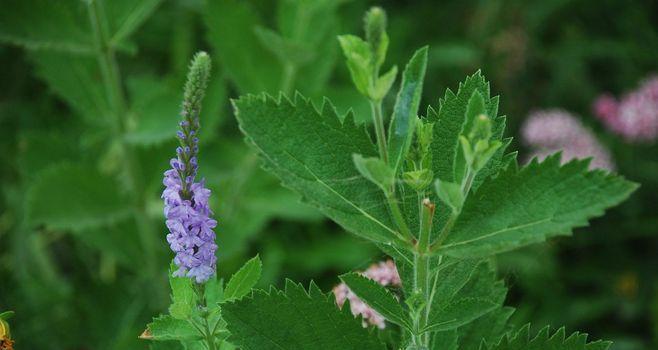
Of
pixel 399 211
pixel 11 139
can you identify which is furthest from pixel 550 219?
pixel 11 139

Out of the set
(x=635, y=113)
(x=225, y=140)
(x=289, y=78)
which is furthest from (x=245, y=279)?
(x=635, y=113)

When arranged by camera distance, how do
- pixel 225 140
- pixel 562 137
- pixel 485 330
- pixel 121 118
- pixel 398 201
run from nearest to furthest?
pixel 398 201 < pixel 485 330 < pixel 121 118 < pixel 225 140 < pixel 562 137

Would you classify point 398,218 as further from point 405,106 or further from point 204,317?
point 204,317

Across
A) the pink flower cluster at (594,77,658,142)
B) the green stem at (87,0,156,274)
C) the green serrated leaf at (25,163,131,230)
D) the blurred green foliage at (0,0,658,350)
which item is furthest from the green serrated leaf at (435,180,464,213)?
the pink flower cluster at (594,77,658,142)

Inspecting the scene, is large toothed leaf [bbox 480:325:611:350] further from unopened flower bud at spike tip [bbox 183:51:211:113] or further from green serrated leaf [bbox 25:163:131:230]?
green serrated leaf [bbox 25:163:131:230]

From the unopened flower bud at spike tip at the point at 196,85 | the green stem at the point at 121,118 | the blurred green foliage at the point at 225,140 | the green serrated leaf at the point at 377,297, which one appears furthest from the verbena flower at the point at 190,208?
the green stem at the point at 121,118

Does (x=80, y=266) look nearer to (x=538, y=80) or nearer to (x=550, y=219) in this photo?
(x=538, y=80)
